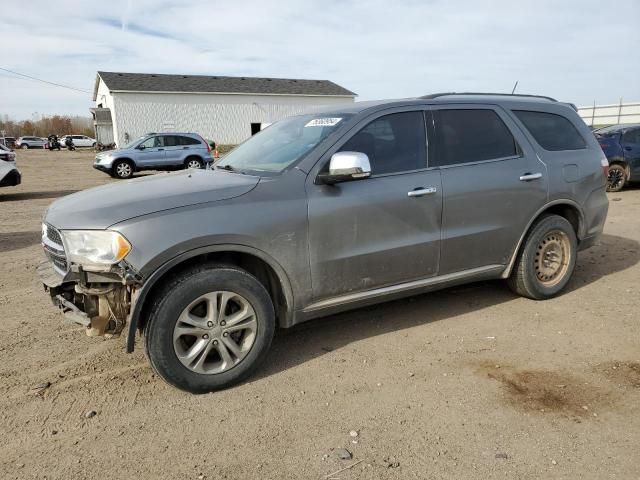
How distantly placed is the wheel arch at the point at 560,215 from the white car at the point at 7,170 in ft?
41.7

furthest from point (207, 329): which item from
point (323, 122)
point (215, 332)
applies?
point (323, 122)

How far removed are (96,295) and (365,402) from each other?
1.78m

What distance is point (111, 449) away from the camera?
2.75 m

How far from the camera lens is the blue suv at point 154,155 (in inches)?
732

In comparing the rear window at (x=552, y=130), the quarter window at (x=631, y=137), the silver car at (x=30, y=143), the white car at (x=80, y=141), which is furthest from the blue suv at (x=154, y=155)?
the silver car at (x=30, y=143)

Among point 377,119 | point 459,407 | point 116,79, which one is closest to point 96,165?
point 377,119

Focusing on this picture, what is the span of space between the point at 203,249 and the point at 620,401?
2.72 m

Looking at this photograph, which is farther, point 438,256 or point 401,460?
point 438,256

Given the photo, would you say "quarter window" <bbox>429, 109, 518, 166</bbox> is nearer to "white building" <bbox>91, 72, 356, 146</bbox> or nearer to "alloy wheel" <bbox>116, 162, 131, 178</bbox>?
"alloy wheel" <bbox>116, 162, 131, 178</bbox>

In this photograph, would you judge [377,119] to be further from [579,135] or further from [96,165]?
[96,165]

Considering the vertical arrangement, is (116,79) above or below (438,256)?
above

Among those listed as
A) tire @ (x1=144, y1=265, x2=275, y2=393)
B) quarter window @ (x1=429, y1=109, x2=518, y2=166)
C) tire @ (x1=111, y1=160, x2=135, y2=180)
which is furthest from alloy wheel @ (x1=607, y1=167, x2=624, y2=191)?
tire @ (x1=111, y1=160, x2=135, y2=180)

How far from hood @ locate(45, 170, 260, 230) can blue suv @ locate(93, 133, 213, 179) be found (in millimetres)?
15374

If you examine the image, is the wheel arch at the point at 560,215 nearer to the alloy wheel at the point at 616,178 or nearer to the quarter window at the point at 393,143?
the quarter window at the point at 393,143
